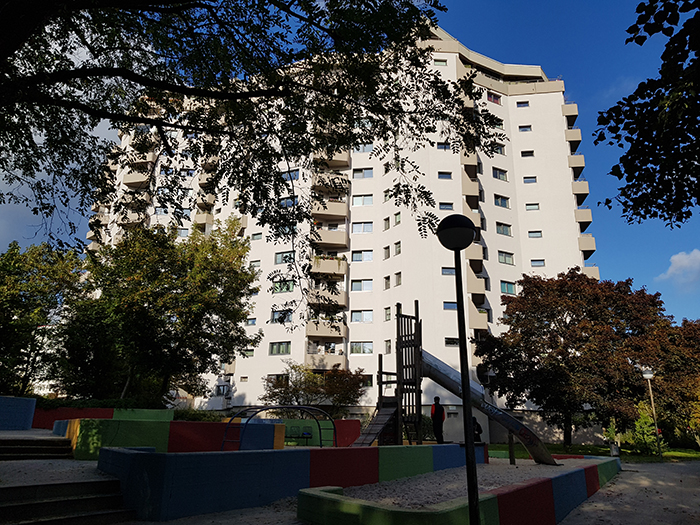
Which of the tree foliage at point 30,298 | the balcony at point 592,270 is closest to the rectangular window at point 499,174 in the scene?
the balcony at point 592,270

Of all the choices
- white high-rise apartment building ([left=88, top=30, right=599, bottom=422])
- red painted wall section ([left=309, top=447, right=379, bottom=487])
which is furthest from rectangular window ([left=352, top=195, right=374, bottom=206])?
red painted wall section ([left=309, top=447, right=379, bottom=487])

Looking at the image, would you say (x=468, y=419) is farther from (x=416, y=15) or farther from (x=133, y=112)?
(x=133, y=112)

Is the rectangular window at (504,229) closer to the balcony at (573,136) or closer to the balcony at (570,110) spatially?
the balcony at (573,136)

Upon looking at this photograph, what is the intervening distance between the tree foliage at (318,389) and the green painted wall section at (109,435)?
21.5 meters

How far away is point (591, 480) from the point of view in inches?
395

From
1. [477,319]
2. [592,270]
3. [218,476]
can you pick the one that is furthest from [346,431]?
[592,270]

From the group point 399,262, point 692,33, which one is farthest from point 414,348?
point 399,262

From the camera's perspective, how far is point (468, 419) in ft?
14.7

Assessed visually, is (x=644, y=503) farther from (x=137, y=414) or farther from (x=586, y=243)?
(x=586, y=243)

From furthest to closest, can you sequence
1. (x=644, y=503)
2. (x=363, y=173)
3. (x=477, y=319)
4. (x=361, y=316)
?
(x=363, y=173) < (x=361, y=316) < (x=477, y=319) < (x=644, y=503)

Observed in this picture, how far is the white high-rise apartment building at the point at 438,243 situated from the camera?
35438mm

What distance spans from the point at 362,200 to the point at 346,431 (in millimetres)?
24859

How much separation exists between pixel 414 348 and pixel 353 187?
28.3 metres

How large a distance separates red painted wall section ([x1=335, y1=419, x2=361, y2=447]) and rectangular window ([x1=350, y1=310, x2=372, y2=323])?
1767 cm
